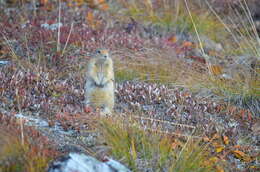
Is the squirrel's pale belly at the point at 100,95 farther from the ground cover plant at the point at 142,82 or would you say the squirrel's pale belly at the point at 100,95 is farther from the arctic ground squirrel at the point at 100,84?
the ground cover plant at the point at 142,82

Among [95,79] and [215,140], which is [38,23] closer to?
[95,79]

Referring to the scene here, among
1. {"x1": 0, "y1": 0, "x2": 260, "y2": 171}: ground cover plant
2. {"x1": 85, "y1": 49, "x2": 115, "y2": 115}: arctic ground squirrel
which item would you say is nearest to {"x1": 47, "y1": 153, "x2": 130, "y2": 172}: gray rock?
{"x1": 0, "y1": 0, "x2": 260, "y2": 171}: ground cover plant

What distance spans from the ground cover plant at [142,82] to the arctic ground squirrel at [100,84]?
0.26 meters

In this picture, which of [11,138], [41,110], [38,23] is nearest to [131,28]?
[38,23]

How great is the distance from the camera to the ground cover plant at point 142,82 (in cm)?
634

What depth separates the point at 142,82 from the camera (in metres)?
9.23

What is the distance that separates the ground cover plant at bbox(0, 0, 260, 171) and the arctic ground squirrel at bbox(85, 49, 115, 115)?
264mm

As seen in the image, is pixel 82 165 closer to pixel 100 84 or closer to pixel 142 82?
pixel 100 84

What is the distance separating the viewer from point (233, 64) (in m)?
9.92

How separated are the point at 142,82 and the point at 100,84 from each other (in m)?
1.87

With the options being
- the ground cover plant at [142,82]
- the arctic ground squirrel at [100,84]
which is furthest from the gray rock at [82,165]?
the arctic ground squirrel at [100,84]

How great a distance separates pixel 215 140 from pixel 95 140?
1.84 m

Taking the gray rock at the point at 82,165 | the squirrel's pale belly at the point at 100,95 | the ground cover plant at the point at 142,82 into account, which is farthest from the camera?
A: the squirrel's pale belly at the point at 100,95

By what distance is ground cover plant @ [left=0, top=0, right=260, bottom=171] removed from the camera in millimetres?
6336
